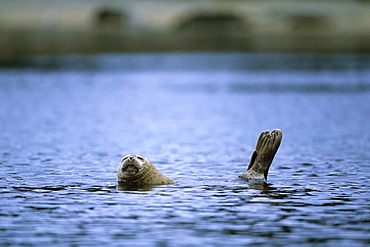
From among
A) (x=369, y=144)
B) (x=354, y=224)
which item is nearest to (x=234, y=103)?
(x=369, y=144)

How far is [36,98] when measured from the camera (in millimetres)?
70312

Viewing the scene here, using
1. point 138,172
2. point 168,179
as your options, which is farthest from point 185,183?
point 138,172

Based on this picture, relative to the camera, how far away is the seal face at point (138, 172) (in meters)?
20.1

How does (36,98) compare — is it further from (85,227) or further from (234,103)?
(85,227)

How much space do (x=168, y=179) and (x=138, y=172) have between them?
87cm

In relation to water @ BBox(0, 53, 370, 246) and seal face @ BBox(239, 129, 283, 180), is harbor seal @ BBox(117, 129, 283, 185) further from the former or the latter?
water @ BBox(0, 53, 370, 246)

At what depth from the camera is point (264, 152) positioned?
794 inches

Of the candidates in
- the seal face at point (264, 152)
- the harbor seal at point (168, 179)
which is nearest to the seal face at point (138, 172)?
the harbor seal at point (168, 179)

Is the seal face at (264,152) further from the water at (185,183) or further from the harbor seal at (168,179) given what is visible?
the water at (185,183)

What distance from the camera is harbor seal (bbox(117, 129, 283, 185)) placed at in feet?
66.0

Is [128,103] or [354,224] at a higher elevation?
[128,103]

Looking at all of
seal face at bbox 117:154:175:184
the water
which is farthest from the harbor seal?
the water

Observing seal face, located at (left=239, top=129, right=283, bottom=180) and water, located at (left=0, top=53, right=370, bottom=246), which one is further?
seal face, located at (left=239, top=129, right=283, bottom=180)

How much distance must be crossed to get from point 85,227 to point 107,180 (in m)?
5.97
